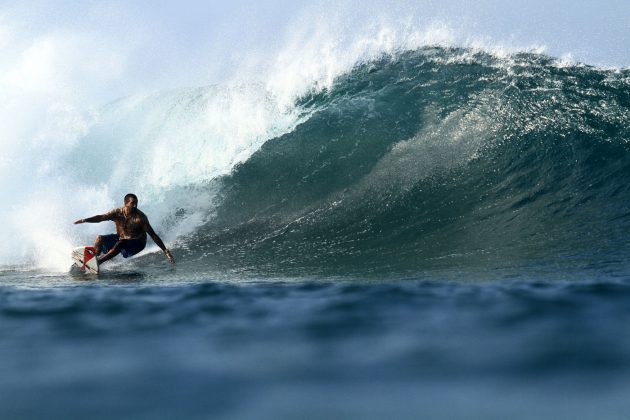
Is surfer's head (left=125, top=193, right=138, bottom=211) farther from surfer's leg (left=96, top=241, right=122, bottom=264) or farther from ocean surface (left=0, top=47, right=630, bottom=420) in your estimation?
ocean surface (left=0, top=47, right=630, bottom=420)

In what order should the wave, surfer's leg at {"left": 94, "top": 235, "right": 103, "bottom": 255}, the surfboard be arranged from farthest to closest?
surfer's leg at {"left": 94, "top": 235, "right": 103, "bottom": 255} → the surfboard → the wave

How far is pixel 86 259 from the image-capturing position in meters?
8.79

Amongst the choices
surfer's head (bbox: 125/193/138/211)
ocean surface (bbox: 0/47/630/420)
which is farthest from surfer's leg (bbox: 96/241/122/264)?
surfer's head (bbox: 125/193/138/211)

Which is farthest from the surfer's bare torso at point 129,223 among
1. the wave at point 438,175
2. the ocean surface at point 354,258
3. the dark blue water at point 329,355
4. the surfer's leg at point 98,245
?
the dark blue water at point 329,355

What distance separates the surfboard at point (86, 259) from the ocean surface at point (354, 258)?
0.76 feet

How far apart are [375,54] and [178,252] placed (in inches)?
279

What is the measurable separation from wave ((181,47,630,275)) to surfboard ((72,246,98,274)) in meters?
1.34

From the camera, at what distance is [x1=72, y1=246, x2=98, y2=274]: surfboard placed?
871cm

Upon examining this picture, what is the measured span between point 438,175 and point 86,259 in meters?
5.60

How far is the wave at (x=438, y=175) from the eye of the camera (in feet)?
27.0

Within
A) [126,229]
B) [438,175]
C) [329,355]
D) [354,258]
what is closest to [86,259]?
[126,229]

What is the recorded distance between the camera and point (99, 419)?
96.0 inches

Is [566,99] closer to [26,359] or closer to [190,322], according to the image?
A: [190,322]

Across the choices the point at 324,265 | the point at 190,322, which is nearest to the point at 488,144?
the point at 324,265
